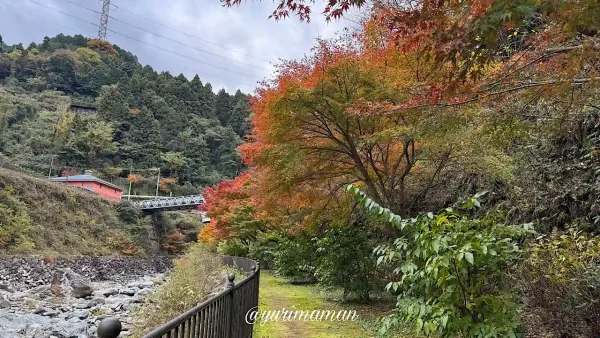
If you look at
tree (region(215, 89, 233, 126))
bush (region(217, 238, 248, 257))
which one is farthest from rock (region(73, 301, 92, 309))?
tree (region(215, 89, 233, 126))

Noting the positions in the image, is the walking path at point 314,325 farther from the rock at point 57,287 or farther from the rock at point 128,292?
the rock at point 57,287

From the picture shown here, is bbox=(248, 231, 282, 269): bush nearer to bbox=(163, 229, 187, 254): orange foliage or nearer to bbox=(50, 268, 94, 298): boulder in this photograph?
bbox=(50, 268, 94, 298): boulder

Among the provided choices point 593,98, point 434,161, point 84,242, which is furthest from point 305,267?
point 84,242

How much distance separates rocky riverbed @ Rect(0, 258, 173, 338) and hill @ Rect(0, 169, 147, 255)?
14.3 feet

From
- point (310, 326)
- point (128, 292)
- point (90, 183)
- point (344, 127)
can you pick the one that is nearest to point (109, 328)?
point (310, 326)

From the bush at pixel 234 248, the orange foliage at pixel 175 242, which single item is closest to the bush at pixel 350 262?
the bush at pixel 234 248

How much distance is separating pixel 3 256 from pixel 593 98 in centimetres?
2439

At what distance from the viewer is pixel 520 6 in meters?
1.86

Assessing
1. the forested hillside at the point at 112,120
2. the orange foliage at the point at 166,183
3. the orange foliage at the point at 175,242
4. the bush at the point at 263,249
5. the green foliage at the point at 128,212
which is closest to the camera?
the bush at the point at 263,249

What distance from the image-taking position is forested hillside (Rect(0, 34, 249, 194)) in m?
44.0

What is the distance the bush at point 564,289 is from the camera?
3.82m

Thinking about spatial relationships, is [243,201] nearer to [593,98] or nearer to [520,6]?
[593,98]

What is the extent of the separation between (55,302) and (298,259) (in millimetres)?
7795

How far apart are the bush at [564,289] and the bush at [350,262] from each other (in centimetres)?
414
